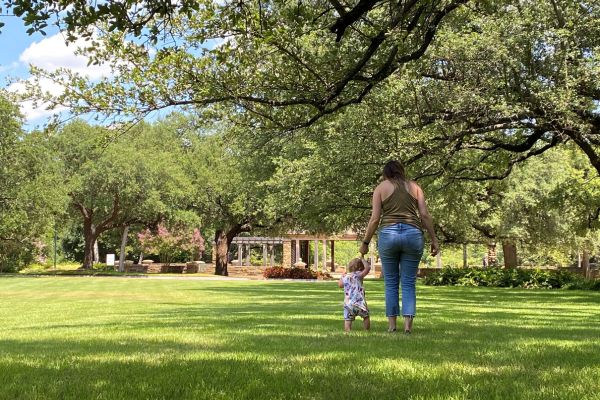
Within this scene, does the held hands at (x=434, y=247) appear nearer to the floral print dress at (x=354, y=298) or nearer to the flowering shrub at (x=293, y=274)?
the floral print dress at (x=354, y=298)

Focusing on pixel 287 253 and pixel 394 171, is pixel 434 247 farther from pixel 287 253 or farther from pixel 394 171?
pixel 287 253

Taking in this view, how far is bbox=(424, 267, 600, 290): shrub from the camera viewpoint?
26.9m

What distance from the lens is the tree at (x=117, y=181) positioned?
141ft

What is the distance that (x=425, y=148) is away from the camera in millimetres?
15398

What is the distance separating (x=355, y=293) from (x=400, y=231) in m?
1.20

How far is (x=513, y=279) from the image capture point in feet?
92.5

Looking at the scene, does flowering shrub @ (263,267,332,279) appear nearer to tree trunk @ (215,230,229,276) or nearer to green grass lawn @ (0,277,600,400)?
tree trunk @ (215,230,229,276)

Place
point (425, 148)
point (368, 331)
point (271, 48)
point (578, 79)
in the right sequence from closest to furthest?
1. point (368, 331)
2. point (271, 48)
3. point (578, 79)
4. point (425, 148)

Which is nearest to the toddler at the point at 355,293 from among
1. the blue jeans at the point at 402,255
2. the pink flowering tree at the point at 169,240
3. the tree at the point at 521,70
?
the blue jeans at the point at 402,255

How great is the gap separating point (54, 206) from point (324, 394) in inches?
1386

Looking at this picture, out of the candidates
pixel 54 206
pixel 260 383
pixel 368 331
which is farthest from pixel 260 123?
pixel 54 206

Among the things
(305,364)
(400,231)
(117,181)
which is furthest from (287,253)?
(305,364)

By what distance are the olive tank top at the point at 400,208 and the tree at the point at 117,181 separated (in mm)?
36494

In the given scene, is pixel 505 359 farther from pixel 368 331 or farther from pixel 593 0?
pixel 593 0
